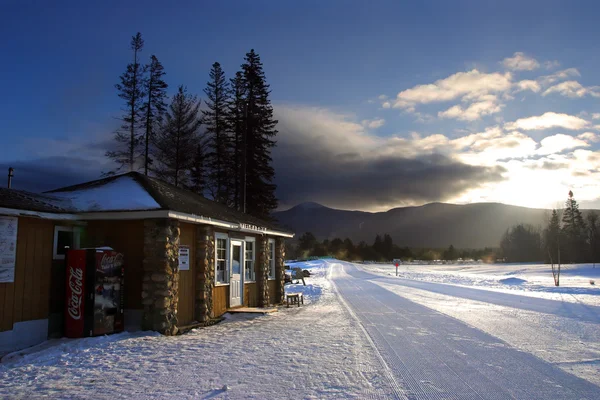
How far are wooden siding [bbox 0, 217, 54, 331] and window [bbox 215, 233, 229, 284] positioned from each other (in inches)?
193

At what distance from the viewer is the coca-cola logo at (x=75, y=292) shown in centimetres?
920

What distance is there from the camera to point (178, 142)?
36.1 m

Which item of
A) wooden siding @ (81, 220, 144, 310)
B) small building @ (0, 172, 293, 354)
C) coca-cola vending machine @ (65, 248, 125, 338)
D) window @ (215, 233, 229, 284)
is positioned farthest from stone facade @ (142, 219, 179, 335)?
window @ (215, 233, 229, 284)

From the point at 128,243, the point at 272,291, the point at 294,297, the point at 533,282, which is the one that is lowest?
the point at 533,282

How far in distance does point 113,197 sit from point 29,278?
266 centimetres

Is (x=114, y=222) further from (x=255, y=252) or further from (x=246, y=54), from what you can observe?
(x=246, y=54)

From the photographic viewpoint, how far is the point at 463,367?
23.5 feet

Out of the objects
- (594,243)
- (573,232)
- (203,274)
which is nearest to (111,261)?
(203,274)

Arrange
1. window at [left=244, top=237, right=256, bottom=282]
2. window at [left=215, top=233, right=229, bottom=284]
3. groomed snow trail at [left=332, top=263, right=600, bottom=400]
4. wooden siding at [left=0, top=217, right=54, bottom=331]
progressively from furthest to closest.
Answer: window at [left=244, top=237, right=256, bottom=282], window at [left=215, top=233, right=229, bottom=284], wooden siding at [left=0, top=217, right=54, bottom=331], groomed snow trail at [left=332, top=263, right=600, bottom=400]

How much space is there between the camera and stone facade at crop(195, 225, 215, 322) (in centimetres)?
1202

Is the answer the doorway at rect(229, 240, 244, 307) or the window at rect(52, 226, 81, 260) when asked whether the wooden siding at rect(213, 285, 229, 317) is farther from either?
the window at rect(52, 226, 81, 260)

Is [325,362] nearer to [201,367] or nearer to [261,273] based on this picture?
[201,367]

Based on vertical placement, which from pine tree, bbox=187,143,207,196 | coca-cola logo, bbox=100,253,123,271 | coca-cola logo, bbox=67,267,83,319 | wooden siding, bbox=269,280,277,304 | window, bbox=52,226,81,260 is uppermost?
pine tree, bbox=187,143,207,196

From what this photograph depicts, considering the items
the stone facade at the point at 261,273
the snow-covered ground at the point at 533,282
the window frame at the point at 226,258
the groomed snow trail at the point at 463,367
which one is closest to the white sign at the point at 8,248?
the window frame at the point at 226,258
